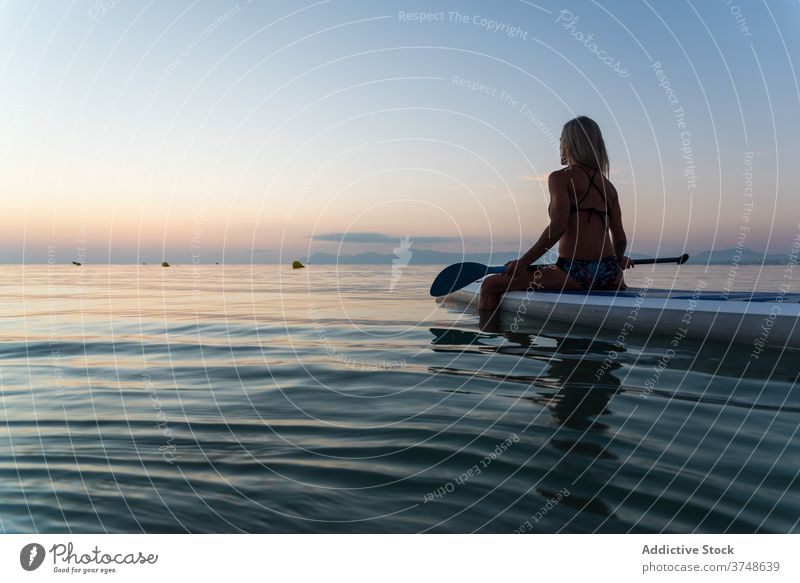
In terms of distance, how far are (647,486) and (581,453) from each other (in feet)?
1.33

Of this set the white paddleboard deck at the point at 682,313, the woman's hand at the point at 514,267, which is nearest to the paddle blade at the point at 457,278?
the woman's hand at the point at 514,267

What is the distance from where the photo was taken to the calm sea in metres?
2.30

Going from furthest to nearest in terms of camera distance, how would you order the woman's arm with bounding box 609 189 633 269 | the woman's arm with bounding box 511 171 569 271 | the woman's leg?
1. the woman's leg
2. the woman's arm with bounding box 609 189 633 269
3. the woman's arm with bounding box 511 171 569 271

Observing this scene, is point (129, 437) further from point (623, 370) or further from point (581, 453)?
point (623, 370)

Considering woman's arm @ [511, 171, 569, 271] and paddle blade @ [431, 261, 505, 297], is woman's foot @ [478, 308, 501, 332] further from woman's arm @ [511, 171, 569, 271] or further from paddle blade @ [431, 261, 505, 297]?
paddle blade @ [431, 261, 505, 297]

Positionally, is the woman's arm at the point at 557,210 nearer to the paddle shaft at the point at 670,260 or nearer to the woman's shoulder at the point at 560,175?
the woman's shoulder at the point at 560,175

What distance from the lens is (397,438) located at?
3258mm

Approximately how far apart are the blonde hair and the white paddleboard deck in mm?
1685

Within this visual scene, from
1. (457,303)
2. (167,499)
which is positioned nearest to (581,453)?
(167,499)

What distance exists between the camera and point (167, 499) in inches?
95.0

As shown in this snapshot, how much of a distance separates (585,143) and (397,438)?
5.80m

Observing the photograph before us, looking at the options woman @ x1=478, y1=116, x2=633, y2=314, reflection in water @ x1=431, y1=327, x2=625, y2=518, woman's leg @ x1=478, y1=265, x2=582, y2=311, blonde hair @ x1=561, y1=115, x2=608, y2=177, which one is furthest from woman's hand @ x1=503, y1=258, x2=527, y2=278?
reflection in water @ x1=431, y1=327, x2=625, y2=518

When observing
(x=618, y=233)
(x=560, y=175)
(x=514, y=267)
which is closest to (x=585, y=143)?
(x=560, y=175)
